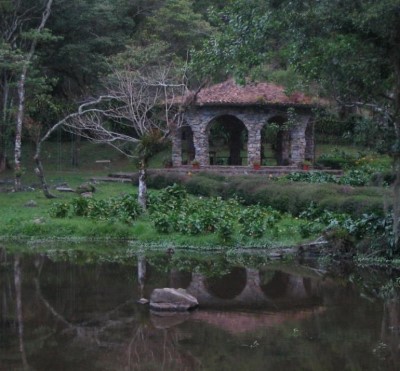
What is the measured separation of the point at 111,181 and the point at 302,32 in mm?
19837

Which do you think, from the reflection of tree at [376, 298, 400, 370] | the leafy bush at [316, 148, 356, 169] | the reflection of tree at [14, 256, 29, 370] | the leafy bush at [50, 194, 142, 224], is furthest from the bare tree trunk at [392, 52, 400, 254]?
the leafy bush at [316, 148, 356, 169]

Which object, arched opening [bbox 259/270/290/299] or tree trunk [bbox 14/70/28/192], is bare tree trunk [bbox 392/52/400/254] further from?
tree trunk [bbox 14/70/28/192]

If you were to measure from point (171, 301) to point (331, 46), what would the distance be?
545 centimetres

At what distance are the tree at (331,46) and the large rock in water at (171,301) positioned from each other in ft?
14.7

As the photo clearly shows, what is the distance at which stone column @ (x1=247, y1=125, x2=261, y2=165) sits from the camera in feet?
112

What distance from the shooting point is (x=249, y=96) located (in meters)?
34.1

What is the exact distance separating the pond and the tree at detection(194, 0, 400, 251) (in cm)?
248

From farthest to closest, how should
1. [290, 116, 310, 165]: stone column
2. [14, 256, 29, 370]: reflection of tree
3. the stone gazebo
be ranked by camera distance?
[290, 116, 310, 165]: stone column
the stone gazebo
[14, 256, 29, 370]: reflection of tree

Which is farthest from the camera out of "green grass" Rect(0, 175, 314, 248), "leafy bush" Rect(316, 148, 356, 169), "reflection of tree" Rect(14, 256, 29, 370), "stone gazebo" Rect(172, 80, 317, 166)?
"leafy bush" Rect(316, 148, 356, 169)

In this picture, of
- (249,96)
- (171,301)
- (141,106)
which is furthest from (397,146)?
(249,96)

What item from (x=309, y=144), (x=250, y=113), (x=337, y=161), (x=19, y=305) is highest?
(x=250, y=113)

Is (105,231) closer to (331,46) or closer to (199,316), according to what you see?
(199,316)

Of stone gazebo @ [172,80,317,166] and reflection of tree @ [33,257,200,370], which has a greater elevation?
stone gazebo @ [172,80,317,166]

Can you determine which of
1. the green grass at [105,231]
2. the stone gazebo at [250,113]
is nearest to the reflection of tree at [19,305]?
the green grass at [105,231]
